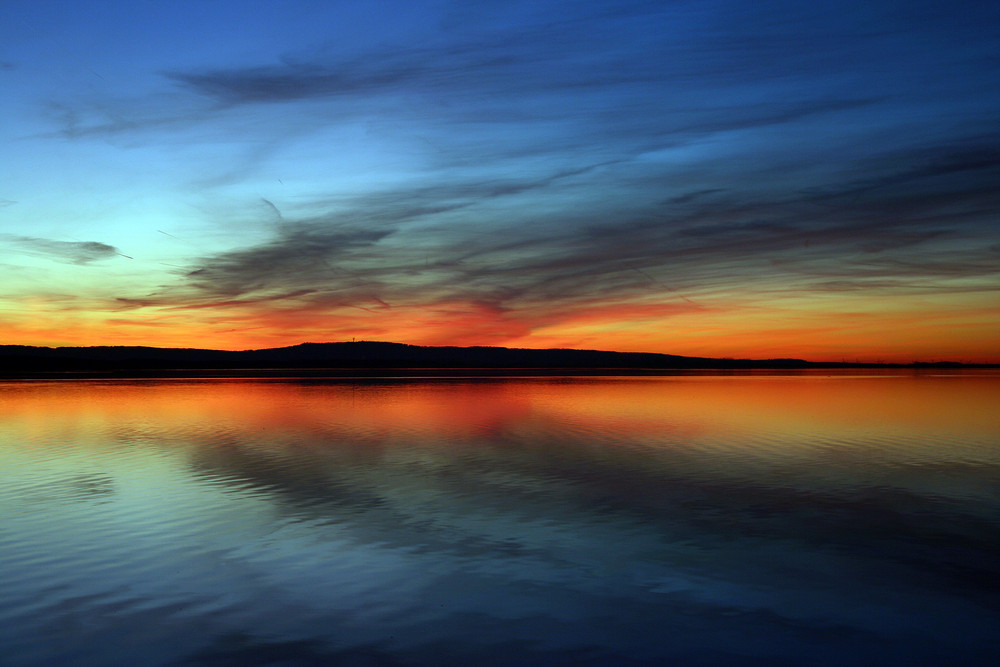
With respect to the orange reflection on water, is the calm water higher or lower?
lower

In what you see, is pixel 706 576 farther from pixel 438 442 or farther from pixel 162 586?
pixel 438 442

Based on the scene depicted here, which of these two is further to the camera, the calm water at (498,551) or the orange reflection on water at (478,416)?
the orange reflection on water at (478,416)

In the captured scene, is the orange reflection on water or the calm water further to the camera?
the orange reflection on water

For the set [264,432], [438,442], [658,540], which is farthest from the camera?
[264,432]

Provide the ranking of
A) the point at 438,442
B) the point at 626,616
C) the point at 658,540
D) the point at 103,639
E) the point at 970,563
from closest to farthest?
the point at 103,639
the point at 626,616
the point at 970,563
the point at 658,540
the point at 438,442

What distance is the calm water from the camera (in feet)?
24.7

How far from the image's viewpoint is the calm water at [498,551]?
24.7 ft

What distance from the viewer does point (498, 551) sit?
10820mm

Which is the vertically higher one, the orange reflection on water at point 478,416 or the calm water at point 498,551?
the orange reflection on water at point 478,416

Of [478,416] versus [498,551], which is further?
[478,416]

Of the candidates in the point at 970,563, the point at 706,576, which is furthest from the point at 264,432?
the point at 970,563

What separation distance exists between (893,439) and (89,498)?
2459cm

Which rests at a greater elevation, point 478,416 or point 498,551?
point 478,416

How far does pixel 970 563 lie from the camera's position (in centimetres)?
1030
